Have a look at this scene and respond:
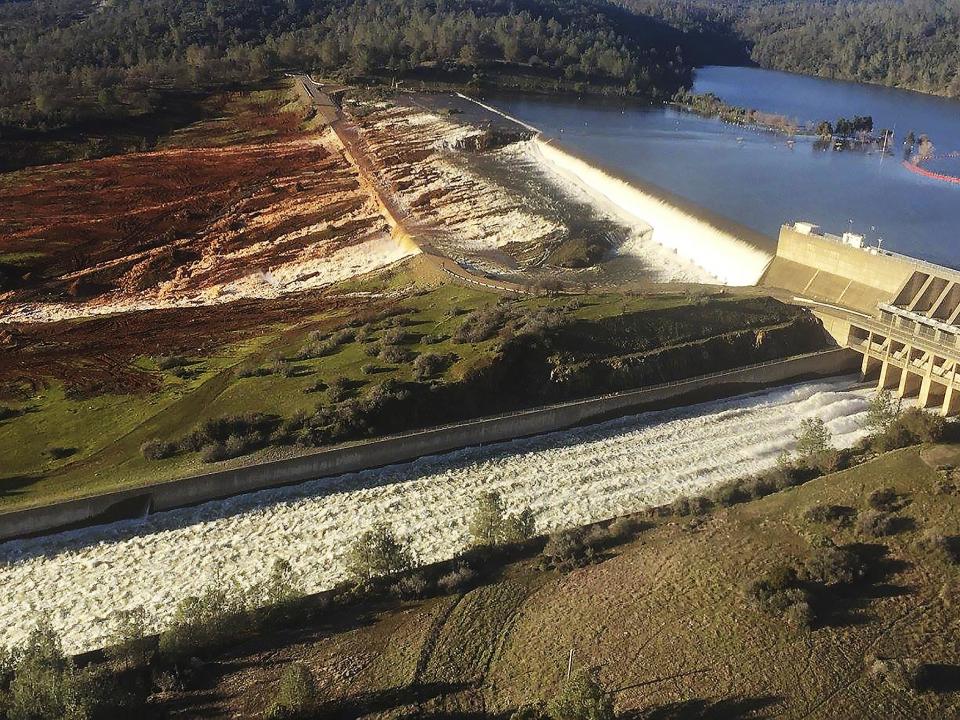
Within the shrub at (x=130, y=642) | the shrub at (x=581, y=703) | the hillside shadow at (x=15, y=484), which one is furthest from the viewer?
the hillside shadow at (x=15, y=484)

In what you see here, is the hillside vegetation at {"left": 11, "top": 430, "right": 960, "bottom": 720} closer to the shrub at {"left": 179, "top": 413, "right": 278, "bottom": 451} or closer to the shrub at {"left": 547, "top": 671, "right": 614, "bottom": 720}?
the shrub at {"left": 547, "top": 671, "right": 614, "bottom": 720}

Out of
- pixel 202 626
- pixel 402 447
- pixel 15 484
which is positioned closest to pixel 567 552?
pixel 402 447

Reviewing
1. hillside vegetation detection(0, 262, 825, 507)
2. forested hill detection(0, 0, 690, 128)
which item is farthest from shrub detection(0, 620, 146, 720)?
forested hill detection(0, 0, 690, 128)

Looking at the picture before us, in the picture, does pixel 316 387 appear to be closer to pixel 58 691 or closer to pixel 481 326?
pixel 481 326

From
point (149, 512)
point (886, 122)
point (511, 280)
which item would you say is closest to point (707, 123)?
point (886, 122)

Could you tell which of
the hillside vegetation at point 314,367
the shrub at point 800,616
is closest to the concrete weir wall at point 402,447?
the hillside vegetation at point 314,367

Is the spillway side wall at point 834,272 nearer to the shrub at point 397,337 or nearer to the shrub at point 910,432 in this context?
the shrub at point 910,432
